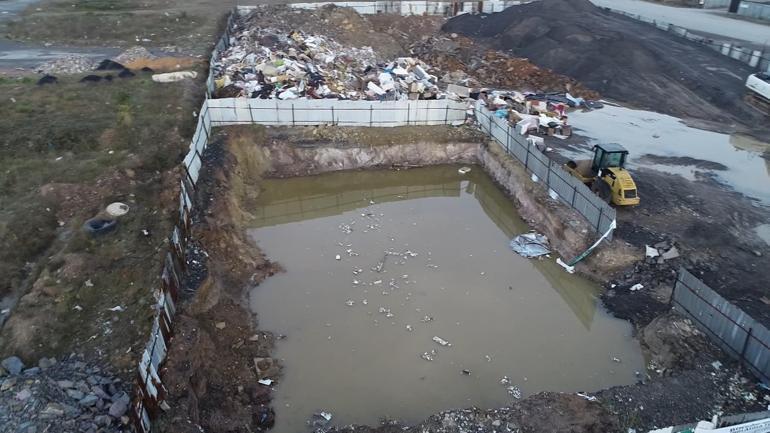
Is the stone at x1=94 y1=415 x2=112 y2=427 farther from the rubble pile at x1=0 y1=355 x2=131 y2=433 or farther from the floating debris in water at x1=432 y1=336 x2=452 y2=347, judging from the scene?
the floating debris in water at x1=432 y1=336 x2=452 y2=347

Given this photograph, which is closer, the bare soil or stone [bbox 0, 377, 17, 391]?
stone [bbox 0, 377, 17, 391]

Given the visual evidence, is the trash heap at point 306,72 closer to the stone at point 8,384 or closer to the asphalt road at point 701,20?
the stone at point 8,384

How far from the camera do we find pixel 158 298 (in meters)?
10.8

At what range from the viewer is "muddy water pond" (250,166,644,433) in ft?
36.8

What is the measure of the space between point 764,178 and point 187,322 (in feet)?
66.0

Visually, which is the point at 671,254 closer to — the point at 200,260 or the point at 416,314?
the point at 416,314

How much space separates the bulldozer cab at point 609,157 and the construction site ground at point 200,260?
1506 mm

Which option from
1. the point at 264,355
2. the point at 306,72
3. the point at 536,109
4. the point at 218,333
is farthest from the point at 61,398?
the point at 536,109

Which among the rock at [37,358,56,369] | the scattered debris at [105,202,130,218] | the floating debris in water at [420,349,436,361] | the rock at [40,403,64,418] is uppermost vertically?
the scattered debris at [105,202,130,218]

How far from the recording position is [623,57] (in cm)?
2870

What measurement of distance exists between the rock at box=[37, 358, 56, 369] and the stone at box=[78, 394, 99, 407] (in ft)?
4.20

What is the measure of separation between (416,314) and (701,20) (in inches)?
1511

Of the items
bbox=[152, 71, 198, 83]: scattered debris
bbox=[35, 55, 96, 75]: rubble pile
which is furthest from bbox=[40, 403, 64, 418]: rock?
bbox=[35, 55, 96, 75]: rubble pile

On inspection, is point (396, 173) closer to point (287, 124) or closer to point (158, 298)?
point (287, 124)
